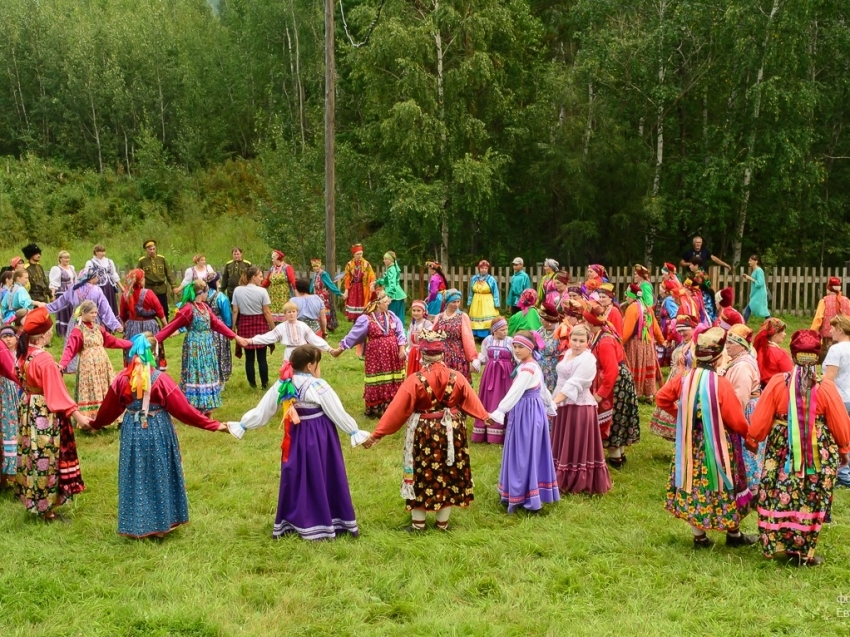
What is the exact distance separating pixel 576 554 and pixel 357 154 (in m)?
18.6

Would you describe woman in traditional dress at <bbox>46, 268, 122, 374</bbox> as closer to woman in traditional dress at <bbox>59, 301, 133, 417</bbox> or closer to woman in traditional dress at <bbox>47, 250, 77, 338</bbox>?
woman in traditional dress at <bbox>59, 301, 133, 417</bbox>

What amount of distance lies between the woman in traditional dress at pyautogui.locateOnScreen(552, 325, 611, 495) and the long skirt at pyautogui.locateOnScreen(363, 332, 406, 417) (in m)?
3.32

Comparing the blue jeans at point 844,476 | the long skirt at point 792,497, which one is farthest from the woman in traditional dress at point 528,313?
the long skirt at point 792,497

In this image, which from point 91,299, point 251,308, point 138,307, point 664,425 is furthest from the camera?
point 251,308

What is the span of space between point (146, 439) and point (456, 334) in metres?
4.62

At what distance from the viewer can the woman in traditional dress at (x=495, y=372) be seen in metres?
9.73

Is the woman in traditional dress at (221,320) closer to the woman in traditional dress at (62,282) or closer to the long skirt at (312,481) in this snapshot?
the long skirt at (312,481)

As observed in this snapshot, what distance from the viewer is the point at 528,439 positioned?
24.7ft

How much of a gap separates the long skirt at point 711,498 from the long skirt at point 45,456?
5397 mm

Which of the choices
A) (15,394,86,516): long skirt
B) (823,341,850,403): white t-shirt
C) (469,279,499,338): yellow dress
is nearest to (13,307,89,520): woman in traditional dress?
(15,394,86,516): long skirt

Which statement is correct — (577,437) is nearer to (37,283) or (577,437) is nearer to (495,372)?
(495,372)

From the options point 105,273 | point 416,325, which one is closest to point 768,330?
point 416,325

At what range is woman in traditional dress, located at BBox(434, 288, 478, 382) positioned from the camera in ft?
33.9

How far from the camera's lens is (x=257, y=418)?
6875 millimetres
